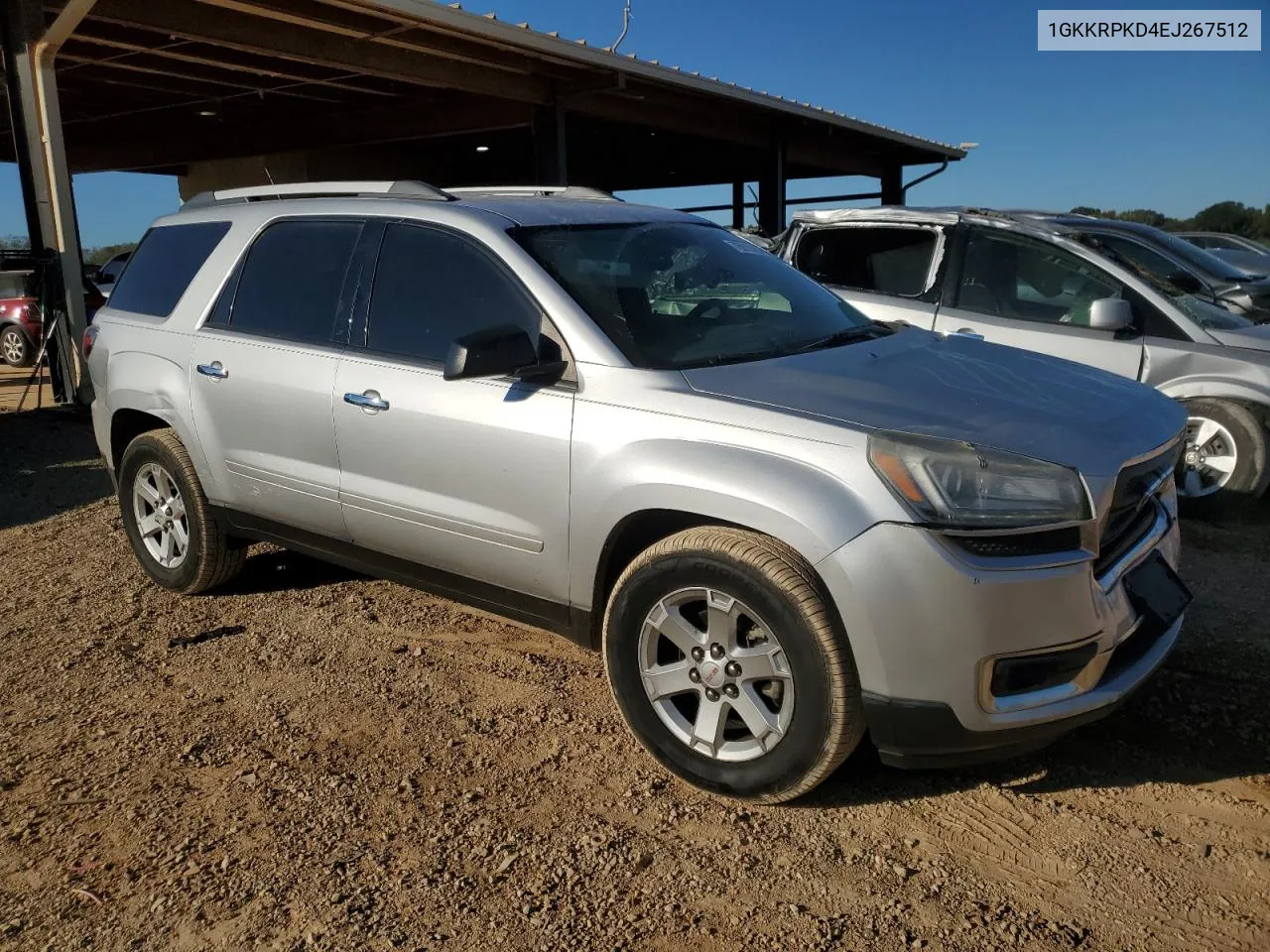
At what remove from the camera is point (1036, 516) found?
2.72 m

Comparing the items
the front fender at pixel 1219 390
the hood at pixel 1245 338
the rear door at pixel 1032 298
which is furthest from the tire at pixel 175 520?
the hood at pixel 1245 338

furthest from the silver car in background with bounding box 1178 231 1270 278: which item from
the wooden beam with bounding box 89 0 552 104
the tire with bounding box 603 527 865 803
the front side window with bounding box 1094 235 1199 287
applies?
the tire with bounding box 603 527 865 803

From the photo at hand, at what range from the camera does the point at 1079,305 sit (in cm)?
622

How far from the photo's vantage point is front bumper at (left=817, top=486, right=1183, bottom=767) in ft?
8.63

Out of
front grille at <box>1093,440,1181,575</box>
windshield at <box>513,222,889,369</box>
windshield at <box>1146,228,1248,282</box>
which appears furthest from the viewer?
windshield at <box>1146,228,1248,282</box>

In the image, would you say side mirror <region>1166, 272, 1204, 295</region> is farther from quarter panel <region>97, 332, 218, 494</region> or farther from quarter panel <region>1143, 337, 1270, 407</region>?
quarter panel <region>97, 332, 218, 494</region>

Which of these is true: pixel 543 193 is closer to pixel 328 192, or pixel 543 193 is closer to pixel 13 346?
pixel 328 192

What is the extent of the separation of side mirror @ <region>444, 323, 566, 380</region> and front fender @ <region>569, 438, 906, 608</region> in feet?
1.08

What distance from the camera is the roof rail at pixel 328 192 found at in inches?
162

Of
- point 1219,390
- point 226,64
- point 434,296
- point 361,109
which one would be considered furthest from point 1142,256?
point 361,109

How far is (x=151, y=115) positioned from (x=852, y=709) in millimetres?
17034

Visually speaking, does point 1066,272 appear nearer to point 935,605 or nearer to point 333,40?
point 935,605

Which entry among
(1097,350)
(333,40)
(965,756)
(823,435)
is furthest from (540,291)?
(333,40)

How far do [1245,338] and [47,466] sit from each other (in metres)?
8.42
